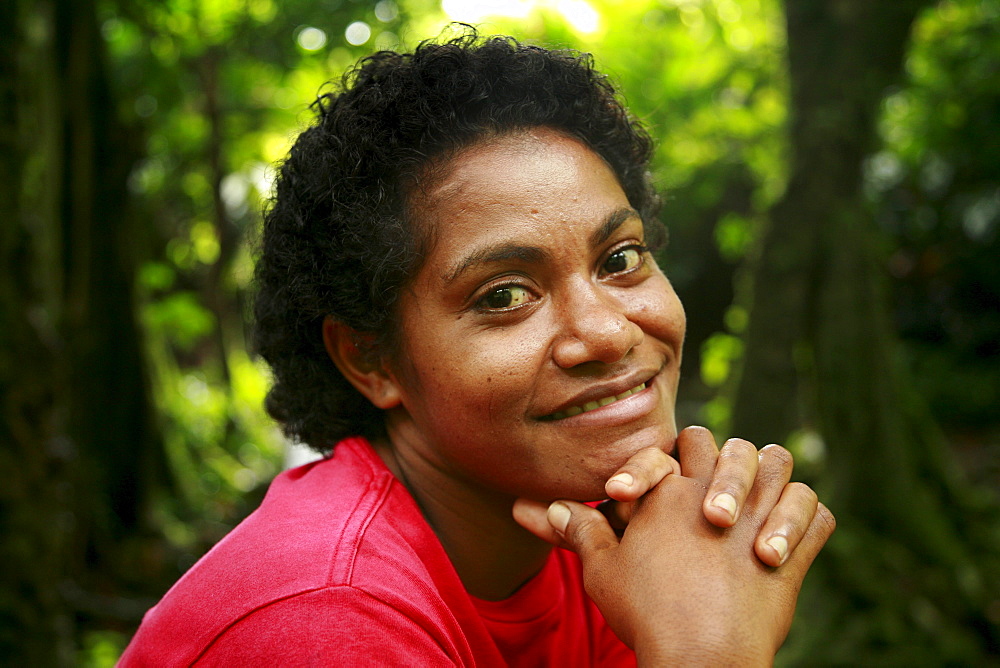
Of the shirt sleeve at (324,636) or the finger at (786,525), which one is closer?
the shirt sleeve at (324,636)

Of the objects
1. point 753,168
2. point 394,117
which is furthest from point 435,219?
point 753,168

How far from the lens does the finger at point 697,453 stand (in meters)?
1.73

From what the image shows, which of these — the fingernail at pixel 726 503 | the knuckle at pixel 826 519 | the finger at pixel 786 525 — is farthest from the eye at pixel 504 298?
the knuckle at pixel 826 519

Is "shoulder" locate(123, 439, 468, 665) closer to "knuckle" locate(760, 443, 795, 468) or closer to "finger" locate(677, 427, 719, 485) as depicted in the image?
"finger" locate(677, 427, 719, 485)

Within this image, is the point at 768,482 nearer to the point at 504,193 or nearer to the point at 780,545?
the point at 780,545

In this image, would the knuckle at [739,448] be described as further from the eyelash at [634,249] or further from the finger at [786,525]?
the eyelash at [634,249]

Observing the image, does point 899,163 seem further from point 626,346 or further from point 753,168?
point 626,346

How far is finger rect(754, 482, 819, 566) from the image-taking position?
151 centimetres

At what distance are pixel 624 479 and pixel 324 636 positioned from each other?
26.8 inches

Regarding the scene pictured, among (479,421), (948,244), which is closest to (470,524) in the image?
(479,421)

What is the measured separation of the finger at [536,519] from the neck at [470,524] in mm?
140

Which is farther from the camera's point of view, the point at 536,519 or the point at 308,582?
the point at 536,519

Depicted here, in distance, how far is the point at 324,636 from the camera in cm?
133

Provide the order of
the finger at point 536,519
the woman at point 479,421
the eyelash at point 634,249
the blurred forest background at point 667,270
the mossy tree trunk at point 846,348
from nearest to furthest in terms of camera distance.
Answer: the woman at point 479,421 → the finger at point 536,519 → the eyelash at point 634,249 → the blurred forest background at point 667,270 → the mossy tree trunk at point 846,348
